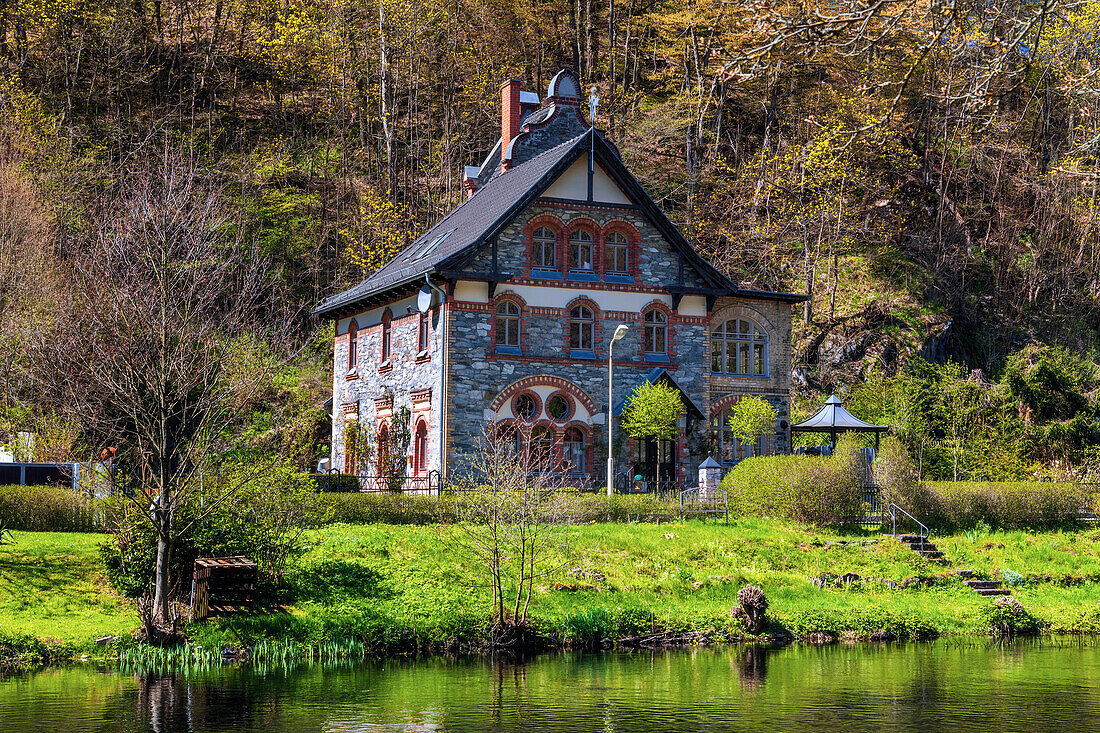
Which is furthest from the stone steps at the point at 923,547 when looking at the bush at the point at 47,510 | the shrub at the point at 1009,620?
the bush at the point at 47,510

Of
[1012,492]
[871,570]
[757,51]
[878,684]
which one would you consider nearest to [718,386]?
[1012,492]

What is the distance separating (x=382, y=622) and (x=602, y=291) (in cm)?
1757

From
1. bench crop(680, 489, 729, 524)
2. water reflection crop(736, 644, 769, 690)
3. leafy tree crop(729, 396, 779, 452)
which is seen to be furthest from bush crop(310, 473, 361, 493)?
water reflection crop(736, 644, 769, 690)

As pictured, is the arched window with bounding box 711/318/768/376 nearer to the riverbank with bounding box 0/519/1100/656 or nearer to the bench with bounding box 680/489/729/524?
the bench with bounding box 680/489/729/524

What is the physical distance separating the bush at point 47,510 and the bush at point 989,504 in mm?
20009

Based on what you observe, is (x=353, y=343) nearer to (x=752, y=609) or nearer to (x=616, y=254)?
(x=616, y=254)

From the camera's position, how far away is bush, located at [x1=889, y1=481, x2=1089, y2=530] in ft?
109

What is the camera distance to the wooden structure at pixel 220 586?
2188cm

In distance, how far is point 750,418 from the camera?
1480 inches

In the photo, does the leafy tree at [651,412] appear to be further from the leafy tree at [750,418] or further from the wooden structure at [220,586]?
the wooden structure at [220,586]

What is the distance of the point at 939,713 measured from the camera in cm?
1580

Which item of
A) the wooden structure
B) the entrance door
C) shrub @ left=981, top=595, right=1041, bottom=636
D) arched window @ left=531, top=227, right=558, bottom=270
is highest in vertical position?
arched window @ left=531, top=227, right=558, bottom=270

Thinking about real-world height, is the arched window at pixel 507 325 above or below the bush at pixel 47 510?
above

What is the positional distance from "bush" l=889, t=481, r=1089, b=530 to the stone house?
732cm
